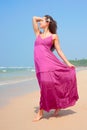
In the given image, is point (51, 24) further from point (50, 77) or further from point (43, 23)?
point (50, 77)

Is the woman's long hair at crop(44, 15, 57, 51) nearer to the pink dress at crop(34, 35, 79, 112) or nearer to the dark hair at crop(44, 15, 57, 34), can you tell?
the dark hair at crop(44, 15, 57, 34)

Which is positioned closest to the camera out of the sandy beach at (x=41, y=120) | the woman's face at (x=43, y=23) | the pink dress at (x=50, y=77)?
the sandy beach at (x=41, y=120)

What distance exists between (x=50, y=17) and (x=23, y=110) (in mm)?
2022

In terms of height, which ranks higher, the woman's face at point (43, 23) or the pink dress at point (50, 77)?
the woman's face at point (43, 23)

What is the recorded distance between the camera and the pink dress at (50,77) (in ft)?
18.6

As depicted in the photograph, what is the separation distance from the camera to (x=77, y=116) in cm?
587

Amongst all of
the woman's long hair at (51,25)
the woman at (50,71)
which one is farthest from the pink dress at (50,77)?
the woman's long hair at (51,25)

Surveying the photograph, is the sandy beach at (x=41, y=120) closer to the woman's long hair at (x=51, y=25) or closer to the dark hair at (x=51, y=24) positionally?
the woman's long hair at (x=51, y=25)

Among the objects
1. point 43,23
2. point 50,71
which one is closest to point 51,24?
point 43,23

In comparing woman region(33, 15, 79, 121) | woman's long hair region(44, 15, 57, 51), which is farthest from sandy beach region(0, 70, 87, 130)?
woman's long hair region(44, 15, 57, 51)

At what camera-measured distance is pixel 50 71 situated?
5.71m

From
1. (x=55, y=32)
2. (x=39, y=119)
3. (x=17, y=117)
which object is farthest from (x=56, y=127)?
(x=55, y=32)

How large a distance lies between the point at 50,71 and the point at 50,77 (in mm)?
106

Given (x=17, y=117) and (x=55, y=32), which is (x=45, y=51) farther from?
(x=17, y=117)
